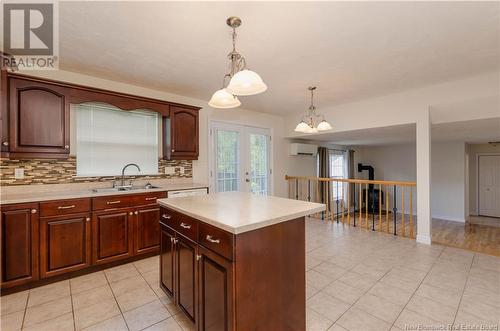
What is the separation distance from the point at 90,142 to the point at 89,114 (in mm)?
359

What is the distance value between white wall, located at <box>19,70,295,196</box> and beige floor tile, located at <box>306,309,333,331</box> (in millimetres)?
2750

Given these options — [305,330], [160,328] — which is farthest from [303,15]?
[160,328]

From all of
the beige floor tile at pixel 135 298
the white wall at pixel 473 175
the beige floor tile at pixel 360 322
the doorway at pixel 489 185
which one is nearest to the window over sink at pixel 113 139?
the beige floor tile at pixel 135 298

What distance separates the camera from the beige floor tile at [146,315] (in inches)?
68.7

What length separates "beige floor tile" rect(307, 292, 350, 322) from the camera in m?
1.84

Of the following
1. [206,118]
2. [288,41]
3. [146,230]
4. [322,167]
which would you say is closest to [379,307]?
[288,41]

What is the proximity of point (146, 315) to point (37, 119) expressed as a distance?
7.52ft

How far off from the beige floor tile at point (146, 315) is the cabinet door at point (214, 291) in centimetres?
55

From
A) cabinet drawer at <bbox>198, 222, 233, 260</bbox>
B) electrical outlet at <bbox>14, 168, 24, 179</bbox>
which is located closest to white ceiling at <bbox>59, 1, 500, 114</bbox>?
electrical outlet at <bbox>14, 168, 24, 179</bbox>

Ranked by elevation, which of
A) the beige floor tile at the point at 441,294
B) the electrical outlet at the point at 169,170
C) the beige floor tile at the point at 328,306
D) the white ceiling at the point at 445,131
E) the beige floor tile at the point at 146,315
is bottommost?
the beige floor tile at the point at 146,315

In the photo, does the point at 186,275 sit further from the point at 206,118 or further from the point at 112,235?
the point at 206,118

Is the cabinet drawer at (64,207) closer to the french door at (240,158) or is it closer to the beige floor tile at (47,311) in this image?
the beige floor tile at (47,311)

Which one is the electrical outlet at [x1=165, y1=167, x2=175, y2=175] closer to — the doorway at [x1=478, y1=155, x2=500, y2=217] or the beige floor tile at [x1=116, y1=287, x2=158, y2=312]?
the beige floor tile at [x1=116, y1=287, x2=158, y2=312]

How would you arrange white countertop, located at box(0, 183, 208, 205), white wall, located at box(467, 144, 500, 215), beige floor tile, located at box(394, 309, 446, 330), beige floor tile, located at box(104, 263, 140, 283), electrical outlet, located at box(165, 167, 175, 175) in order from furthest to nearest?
white wall, located at box(467, 144, 500, 215) → electrical outlet, located at box(165, 167, 175, 175) → beige floor tile, located at box(104, 263, 140, 283) → white countertop, located at box(0, 183, 208, 205) → beige floor tile, located at box(394, 309, 446, 330)
